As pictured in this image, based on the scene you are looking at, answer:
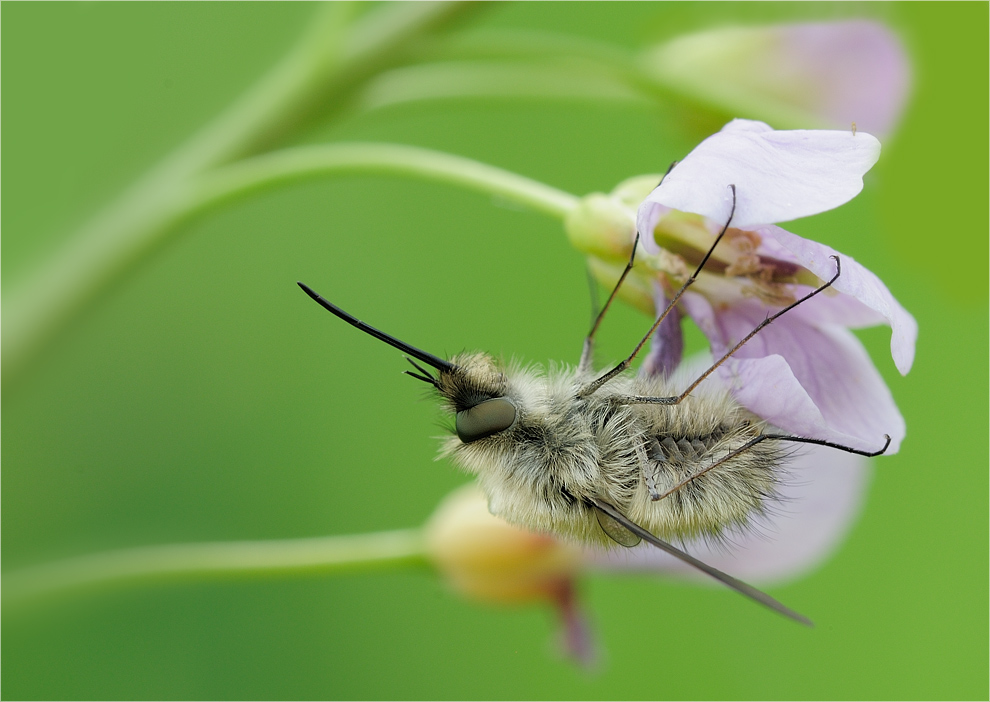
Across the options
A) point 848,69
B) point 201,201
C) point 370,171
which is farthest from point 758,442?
point 848,69

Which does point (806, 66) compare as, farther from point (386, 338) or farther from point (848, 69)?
point (386, 338)

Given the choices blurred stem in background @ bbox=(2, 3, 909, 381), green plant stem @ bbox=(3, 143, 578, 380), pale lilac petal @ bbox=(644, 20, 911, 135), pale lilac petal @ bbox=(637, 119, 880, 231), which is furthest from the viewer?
pale lilac petal @ bbox=(644, 20, 911, 135)

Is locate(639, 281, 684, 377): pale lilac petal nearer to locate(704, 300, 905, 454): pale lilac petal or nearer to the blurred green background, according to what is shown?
locate(704, 300, 905, 454): pale lilac petal

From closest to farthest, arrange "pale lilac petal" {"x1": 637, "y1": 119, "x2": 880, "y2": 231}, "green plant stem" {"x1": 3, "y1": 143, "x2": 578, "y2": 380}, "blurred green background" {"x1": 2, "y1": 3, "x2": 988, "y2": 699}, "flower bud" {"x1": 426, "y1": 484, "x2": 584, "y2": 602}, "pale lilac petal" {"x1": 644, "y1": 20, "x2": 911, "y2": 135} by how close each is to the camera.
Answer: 1. "pale lilac petal" {"x1": 637, "y1": 119, "x2": 880, "y2": 231}
2. "green plant stem" {"x1": 3, "y1": 143, "x2": 578, "y2": 380}
3. "flower bud" {"x1": 426, "y1": 484, "x2": 584, "y2": 602}
4. "pale lilac petal" {"x1": 644, "y1": 20, "x2": 911, "y2": 135}
5. "blurred green background" {"x1": 2, "y1": 3, "x2": 988, "y2": 699}

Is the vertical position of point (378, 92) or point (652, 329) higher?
point (378, 92)

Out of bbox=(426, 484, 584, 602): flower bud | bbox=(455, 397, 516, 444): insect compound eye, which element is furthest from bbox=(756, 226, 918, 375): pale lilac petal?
bbox=(426, 484, 584, 602): flower bud

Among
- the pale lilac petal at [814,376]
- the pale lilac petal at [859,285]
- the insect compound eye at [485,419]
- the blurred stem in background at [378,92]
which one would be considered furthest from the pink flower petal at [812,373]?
the blurred stem in background at [378,92]
